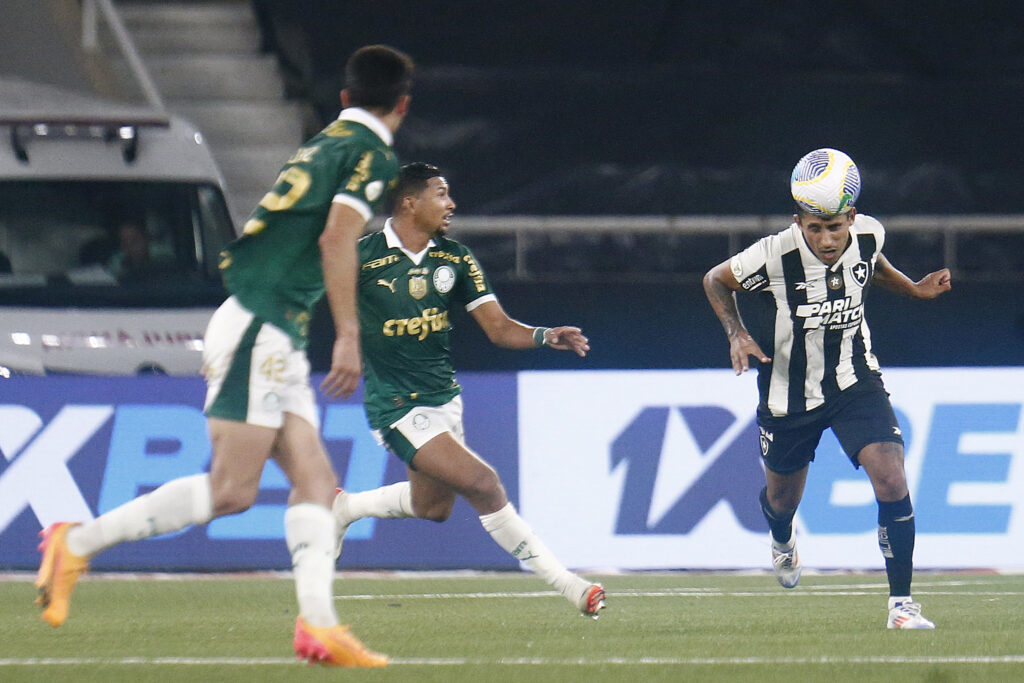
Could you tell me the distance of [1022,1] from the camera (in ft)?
57.7

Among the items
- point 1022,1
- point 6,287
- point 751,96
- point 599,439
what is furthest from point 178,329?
point 1022,1

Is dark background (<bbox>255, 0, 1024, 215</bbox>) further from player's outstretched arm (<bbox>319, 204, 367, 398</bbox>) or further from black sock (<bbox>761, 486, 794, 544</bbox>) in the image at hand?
player's outstretched arm (<bbox>319, 204, 367, 398</bbox>)

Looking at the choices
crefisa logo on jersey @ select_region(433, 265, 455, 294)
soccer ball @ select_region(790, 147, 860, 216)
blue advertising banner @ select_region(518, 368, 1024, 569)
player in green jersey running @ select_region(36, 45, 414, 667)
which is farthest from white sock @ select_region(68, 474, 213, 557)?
blue advertising banner @ select_region(518, 368, 1024, 569)

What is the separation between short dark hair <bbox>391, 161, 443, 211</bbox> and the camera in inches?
311

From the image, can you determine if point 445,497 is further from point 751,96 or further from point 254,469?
point 751,96

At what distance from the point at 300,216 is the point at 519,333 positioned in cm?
225

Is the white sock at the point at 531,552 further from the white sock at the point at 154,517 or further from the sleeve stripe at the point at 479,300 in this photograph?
the white sock at the point at 154,517

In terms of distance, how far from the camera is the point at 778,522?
8.70 m

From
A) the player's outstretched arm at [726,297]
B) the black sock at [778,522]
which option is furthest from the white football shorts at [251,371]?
the black sock at [778,522]

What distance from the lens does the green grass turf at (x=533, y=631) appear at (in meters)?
5.71

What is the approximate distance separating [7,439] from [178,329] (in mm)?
2302

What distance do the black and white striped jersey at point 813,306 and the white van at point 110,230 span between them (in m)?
6.02

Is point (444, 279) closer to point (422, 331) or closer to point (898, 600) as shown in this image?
point (422, 331)

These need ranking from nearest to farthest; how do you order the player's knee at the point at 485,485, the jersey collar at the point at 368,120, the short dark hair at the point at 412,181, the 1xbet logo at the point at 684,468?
the jersey collar at the point at 368,120 → the player's knee at the point at 485,485 → the short dark hair at the point at 412,181 → the 1xbet logo at the point at 684,468
